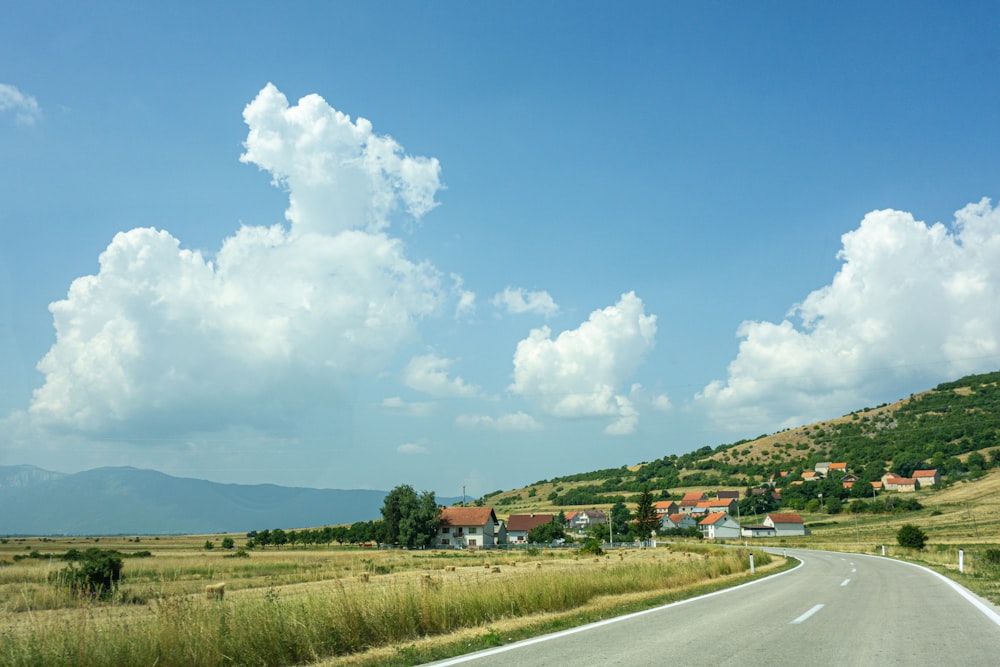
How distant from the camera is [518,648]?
9.66 metres

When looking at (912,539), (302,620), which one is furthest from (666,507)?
(302,620)

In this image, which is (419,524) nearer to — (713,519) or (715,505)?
(713,519)

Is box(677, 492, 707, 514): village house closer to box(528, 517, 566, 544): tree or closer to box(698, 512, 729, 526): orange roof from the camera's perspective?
box(698, 512, 729, 526): orange roof

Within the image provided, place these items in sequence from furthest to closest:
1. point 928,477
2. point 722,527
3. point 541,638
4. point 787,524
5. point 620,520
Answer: point 928,477
point 620,520
point 722,527
point 787,524
point 541,638

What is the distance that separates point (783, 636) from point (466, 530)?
3615 inches

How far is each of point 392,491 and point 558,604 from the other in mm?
81311

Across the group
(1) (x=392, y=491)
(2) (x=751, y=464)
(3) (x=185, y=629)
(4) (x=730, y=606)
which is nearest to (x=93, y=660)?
(3) (x=185, y=629)

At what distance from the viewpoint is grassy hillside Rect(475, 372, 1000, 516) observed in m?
132

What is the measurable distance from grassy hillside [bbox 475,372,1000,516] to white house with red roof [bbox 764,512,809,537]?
21.0 meters

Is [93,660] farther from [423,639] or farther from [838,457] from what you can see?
[838,457]

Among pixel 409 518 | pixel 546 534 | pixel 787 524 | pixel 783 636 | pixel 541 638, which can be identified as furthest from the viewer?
pixel 787 524

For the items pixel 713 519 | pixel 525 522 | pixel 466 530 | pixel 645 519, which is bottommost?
pixel 713 519

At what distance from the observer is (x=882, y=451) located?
153875 millimetres

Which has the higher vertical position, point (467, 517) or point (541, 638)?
point (541, 638)
